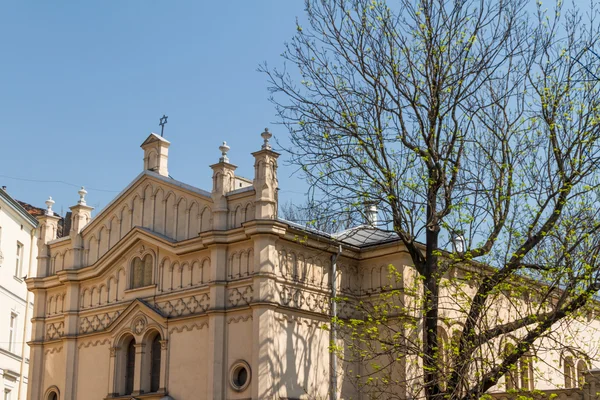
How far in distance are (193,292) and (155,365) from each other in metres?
3.07

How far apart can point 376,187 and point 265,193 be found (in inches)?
232

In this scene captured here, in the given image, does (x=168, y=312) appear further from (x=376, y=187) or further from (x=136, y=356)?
(x=376, y=187)

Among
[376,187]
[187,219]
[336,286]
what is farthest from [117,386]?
[376,187]

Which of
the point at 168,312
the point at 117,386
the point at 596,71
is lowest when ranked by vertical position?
the point at 117,386

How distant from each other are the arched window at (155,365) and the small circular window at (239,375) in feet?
12.3

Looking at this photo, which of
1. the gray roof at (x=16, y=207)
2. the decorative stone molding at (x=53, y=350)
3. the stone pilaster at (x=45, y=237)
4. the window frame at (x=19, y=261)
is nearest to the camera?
the decorative stone molding at (x=53, y=350)

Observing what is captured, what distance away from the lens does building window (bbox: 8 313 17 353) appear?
41000 millimetres

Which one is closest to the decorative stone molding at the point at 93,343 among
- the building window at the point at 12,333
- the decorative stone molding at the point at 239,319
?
the decorative stone molding at the point at 239,319

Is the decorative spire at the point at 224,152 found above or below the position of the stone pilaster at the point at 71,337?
above

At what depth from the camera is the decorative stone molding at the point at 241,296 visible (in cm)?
2598

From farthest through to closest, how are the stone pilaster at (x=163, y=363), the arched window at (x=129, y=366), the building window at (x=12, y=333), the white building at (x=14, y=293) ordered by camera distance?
the building window at (x=12, y=333)
the white building at (x=14, y=293)
the arched window at (x=129, y=366)
the stone pilaster at (x=163, y=363)

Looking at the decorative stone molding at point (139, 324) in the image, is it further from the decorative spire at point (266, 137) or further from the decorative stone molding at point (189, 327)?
the decorative spire at point (266, 137)

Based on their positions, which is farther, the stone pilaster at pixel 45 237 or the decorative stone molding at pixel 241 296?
the stone pilaster at pixel 45 237

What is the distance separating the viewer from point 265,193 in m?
26.2
